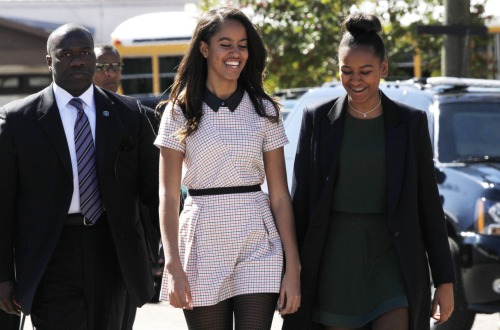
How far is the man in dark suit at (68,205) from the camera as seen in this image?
17.7ft

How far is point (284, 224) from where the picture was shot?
5102mm

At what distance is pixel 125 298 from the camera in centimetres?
575

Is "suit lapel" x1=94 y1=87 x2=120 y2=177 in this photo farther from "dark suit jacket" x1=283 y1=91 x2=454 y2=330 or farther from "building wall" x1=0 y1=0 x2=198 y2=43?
"building wall" x1=0 y1=0 x2=198 y2=43

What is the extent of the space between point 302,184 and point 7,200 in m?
1.29

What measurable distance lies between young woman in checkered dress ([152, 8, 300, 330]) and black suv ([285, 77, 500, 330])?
3526 millimetres

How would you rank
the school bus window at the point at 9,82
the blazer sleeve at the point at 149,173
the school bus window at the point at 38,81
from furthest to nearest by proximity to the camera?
1. the school bus window at the point at 38,81
2. the school bus window at the point at 9,82
3. the blazer sleeve at the point at 149,173

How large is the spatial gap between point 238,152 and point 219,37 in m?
0.49

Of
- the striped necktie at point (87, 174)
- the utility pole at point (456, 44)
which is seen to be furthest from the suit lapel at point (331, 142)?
the utility pole at point (456, 44)

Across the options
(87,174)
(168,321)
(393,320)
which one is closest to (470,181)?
(168,321)

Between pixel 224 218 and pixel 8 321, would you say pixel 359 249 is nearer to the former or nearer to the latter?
pixel 224 218

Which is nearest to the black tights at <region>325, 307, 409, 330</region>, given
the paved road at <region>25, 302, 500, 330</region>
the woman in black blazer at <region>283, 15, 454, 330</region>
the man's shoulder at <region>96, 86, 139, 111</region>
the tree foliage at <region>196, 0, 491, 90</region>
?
the woman in black blazer at <region>283, 15, 454, 330</region>

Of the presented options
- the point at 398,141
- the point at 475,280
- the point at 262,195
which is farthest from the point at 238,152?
the point at 475,280

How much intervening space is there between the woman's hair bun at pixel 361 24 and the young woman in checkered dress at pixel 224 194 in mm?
388

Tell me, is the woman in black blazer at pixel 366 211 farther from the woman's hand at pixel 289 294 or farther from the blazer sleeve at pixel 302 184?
the woman's hand at pixel 289 294
